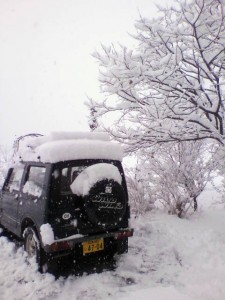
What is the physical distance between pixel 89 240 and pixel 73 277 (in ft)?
2.07

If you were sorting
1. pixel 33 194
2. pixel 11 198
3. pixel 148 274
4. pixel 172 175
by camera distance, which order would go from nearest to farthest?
pixel 148 274 → pixel 33 194 → pixel 11 198 → pixel 172 175

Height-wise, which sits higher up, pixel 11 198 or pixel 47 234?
pixel 11 198

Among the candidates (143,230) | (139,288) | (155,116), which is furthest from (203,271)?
(155,116)

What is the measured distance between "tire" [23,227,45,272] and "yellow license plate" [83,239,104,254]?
68 cm

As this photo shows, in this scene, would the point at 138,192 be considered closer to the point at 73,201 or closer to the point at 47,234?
the point at 73,201

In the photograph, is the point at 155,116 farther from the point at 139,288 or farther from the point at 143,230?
the point at 139,288

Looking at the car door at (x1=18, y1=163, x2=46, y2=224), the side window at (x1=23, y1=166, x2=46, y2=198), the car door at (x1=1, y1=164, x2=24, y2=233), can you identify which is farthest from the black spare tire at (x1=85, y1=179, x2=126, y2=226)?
the car door at (x1=1, y1=164, x2=24, y2=233)

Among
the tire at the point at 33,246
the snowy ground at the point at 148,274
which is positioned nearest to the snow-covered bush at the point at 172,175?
the snowy ground at the point at 148,274

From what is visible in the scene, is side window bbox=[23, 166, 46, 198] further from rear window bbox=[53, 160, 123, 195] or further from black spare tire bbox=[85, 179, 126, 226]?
black spare tire bbox=[85, 179, 126, 226]

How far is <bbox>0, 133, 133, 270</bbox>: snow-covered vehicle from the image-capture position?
436cm

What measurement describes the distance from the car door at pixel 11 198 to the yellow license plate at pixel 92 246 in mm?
1677

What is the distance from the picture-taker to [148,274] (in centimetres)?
456

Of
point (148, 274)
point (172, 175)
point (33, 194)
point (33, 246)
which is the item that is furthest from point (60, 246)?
point (172, 175)

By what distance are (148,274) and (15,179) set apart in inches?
127
